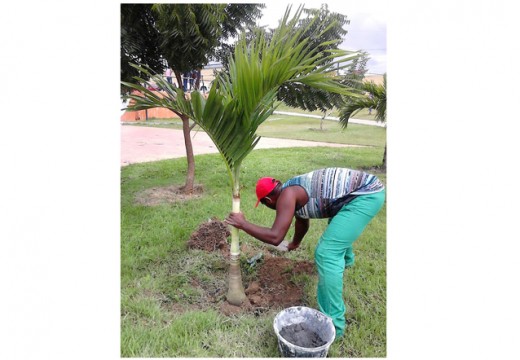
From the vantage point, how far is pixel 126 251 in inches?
Result: 133

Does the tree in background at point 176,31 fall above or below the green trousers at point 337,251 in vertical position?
above

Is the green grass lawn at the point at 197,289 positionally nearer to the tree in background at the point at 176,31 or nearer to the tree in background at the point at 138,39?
the tree in background at the point at 176,31

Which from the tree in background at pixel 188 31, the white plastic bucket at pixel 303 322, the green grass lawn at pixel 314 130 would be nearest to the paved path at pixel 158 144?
the green grass lawn at pixel 314 130

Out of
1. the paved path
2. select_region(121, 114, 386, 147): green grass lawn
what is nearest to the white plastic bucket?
the paved path

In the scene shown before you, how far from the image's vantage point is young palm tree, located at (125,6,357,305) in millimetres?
2064

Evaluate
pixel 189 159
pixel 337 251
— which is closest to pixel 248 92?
pixel 337 251

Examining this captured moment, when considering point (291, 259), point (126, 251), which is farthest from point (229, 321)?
point (126, 251)

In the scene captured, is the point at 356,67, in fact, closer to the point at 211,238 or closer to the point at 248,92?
the point at 248,92

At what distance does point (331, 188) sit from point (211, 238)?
1.64 m

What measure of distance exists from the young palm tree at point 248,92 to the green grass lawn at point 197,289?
862 millimetres

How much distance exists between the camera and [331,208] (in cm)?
234

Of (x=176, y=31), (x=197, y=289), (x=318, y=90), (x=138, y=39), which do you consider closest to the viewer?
(x=197, y=289)

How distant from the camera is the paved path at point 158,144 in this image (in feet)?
29.3

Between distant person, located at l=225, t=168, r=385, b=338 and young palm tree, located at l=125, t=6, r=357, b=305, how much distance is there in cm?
34
